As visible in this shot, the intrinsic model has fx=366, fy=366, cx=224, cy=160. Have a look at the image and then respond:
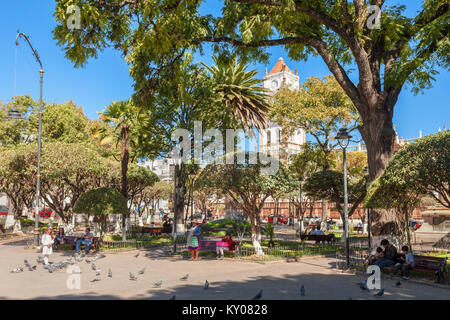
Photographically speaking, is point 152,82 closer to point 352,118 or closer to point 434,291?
point 434,291

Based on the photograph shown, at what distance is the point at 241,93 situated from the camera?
105ft

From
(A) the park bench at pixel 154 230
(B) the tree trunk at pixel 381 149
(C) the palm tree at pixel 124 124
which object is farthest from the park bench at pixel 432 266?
(A) the park bench at pixel 154 230

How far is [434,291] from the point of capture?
385 inches

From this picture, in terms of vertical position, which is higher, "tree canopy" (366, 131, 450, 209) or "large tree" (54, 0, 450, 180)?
"large tree" (54, 0, 450, 180)

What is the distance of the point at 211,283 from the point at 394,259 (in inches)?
234

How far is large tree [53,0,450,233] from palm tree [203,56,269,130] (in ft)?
49.3

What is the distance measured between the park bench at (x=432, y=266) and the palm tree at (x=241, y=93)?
20.8 metres

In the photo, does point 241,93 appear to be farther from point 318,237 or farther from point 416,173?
point 416,173

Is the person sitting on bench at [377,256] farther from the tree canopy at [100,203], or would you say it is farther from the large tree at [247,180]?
the tree canopy at [100,203]

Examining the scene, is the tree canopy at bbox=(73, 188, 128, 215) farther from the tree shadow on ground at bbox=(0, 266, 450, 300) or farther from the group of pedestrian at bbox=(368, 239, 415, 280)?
the group of pedestrian at bbox=(368, 239, 415, 280)

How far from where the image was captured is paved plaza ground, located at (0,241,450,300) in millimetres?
9031

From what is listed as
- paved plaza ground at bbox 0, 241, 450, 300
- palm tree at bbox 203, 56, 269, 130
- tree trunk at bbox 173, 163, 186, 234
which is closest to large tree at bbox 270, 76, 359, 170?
Answer: palm tree at bbox 203, 56, 269, 130

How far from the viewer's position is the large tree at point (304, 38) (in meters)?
10.8
